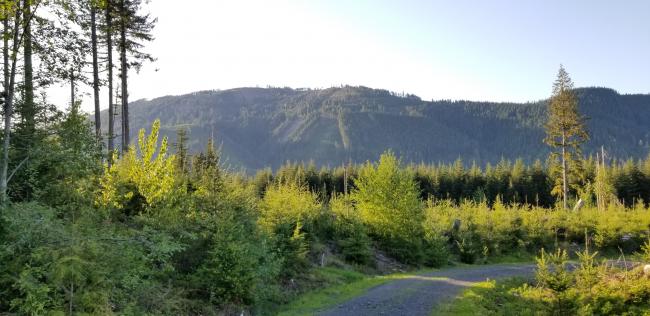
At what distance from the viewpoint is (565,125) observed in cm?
4700

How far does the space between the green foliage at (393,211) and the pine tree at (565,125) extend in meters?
22.0

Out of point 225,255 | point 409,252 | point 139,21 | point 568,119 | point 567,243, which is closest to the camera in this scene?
point 225,255

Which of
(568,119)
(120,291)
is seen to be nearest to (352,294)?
(120,291)

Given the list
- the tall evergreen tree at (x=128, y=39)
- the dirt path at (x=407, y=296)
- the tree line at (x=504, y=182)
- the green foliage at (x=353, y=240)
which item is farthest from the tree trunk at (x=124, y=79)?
the tree line at (x=504, y=182)

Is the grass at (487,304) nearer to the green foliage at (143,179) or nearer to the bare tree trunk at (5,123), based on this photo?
the green foliage at (143,179)

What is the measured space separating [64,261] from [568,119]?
48.8 meters

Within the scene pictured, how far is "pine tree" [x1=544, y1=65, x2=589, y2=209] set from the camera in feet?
151

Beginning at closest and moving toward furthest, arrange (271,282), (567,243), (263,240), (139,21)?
1. (263,240)
2. (271,282)
3. (139,21)
4. (567,243)

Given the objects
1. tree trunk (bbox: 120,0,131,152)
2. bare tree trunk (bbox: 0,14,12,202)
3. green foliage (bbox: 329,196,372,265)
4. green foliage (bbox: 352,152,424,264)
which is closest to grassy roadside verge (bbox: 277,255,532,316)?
green foliage (bbox: 329,196,372,265)

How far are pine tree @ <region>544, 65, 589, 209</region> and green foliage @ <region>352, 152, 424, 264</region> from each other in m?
22.0

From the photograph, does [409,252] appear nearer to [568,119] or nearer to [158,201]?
[158,201]

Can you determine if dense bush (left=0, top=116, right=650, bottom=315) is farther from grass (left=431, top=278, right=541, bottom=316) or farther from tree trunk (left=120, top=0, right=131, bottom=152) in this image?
tree trunk (left=120, top=0, right=131, bottom=152)

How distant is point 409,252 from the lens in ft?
101

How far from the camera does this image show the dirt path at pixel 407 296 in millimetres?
15383
